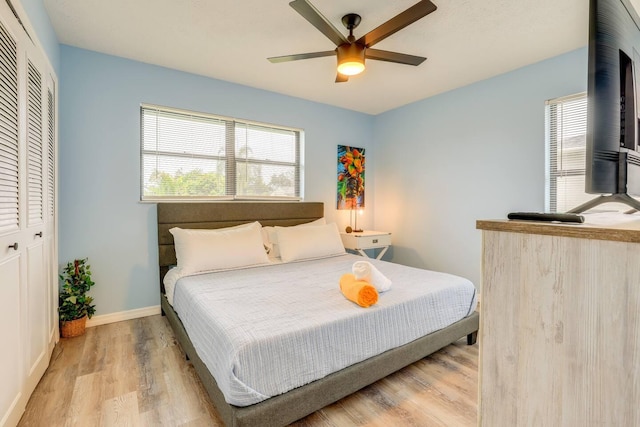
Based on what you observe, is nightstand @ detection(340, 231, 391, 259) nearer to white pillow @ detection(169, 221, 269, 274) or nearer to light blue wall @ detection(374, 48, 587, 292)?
light blue wall @ detection(374, 48, 587, 292)

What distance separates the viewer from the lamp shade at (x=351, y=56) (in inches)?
86.1

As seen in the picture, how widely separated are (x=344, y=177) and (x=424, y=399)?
3.13 m

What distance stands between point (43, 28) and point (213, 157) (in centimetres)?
168

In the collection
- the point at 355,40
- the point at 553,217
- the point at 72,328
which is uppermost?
the point at 355,40

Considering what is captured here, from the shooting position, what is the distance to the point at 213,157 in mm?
3525

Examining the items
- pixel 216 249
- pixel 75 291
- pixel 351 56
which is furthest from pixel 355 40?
pixel 75 291

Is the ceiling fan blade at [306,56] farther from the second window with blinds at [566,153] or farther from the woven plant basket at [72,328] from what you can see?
the woven plant basket at [72,328]

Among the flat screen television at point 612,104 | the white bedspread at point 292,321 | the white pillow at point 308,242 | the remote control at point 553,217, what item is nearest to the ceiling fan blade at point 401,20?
the flat screen television at point 612,104

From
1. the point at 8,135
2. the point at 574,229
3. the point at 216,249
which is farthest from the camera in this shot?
the point at 216,249

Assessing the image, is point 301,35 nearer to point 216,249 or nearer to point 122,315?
point 216,249

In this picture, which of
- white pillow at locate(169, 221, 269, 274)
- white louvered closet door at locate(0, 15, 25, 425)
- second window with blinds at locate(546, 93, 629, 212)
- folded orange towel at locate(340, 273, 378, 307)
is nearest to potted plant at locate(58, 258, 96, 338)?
white pillow at locate(169, 221, 269, 274)

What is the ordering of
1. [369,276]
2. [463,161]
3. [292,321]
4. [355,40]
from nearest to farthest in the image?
[292,321]
[369,276]
[355,40]
[463,161]

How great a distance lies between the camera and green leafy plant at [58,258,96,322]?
2629mm

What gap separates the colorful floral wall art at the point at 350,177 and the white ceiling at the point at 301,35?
1.24m
